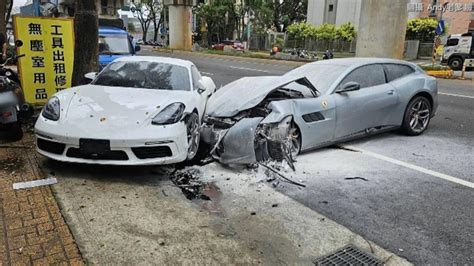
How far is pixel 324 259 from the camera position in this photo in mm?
3277

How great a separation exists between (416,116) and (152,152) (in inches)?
191

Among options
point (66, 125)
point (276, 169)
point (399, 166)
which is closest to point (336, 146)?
point (399, 166)

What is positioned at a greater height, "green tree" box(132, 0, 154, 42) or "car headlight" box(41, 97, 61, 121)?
"green tree" box(132, 0, 154, 42)

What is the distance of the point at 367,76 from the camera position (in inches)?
261

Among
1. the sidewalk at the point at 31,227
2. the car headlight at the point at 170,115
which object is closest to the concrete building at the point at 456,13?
the car headlight at the point at 170,115

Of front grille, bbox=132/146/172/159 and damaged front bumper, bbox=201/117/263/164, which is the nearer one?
front grille, bbox=132/146/172/159

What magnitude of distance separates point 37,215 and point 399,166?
4415mm

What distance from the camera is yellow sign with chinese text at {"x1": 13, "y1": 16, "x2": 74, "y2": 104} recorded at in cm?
772

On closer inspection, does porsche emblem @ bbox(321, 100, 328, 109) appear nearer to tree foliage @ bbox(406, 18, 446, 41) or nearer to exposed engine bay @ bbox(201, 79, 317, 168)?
exposed engine bay @ bbox(201, 79, 317, 168)

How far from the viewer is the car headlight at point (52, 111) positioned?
478 centimetres

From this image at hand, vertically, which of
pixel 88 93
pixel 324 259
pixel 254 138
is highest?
pixel 88 93

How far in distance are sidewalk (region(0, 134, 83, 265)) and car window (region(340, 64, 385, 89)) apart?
4360 millimetres

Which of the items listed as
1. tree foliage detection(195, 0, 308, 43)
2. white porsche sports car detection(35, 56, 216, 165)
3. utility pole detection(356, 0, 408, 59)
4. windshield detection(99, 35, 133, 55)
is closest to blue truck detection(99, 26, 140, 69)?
windshield detection(99, 35, 133, 55)

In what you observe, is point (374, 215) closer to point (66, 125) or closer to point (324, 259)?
point (324, 259)
